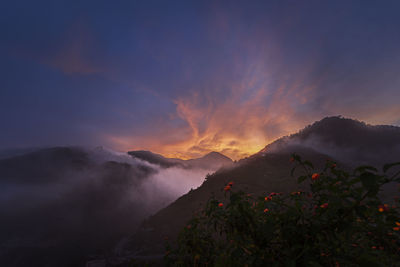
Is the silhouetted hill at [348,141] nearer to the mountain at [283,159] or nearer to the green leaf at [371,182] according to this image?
→ the mountain at [283,159]

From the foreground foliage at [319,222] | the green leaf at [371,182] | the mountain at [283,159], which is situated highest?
the mountain at [283,159]

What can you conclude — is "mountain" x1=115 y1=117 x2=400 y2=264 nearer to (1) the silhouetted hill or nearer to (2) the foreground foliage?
(1) the silhouetted hill

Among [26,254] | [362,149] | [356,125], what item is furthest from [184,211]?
[26,254]

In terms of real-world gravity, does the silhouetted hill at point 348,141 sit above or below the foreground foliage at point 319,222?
above

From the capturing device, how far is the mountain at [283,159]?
62.2m

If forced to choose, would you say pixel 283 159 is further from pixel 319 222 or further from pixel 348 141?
pixel 319 222

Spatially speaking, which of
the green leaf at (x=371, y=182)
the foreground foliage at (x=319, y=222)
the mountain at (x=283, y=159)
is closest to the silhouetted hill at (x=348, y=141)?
the mountain at (x=283, y=159)

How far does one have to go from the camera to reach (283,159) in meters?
65.7

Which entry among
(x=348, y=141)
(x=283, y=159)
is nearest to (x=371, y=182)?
(x=283, y=159)

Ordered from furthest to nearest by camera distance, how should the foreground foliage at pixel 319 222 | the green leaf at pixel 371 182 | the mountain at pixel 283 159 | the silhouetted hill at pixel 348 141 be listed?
the silhouetted hill at pixel 348 141 → the mountain at pixel 283 159 → the foreground foliage at pixel 319 222 → the green leaf at pixel 371 182

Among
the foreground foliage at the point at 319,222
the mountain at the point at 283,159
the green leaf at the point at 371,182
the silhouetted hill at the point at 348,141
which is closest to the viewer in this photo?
the green leaf at the point at 371,182

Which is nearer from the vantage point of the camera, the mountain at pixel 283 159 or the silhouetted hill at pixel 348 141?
the mountain at pixel 283 159

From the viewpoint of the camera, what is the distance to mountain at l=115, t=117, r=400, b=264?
6216 cm

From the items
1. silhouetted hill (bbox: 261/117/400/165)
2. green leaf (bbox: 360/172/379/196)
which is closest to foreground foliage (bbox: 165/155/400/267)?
green leaf (bbox: 360/172/379/196)
